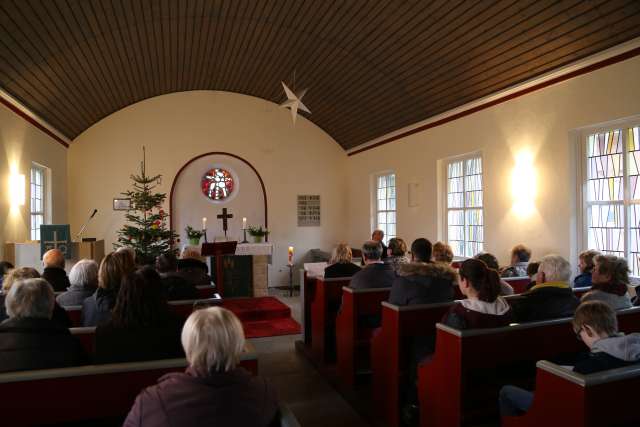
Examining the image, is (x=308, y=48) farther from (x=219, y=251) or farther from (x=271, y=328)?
(x=271, y=328)

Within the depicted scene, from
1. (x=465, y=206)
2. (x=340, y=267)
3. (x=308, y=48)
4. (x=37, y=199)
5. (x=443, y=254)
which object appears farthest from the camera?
(x=37, y=199)

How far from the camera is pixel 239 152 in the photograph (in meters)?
10.2

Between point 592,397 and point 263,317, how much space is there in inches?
216

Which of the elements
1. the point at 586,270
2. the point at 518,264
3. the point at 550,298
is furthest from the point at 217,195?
the point at 550,298

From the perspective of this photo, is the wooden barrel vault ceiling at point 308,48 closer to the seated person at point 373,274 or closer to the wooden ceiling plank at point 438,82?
the wooden ceiling plank at point 438,82

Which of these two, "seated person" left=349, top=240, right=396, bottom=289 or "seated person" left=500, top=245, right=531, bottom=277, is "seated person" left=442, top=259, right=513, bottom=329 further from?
"seated person" left=500, top=245, right=531, bottom=277

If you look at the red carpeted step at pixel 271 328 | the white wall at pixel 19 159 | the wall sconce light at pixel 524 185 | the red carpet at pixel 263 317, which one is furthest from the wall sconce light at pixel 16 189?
the wall sconce light at pixel 524 185

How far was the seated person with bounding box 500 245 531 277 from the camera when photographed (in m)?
4.95

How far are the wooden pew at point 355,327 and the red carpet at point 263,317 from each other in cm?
199

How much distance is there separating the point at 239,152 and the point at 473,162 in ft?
16.6

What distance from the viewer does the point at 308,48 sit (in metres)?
7.32

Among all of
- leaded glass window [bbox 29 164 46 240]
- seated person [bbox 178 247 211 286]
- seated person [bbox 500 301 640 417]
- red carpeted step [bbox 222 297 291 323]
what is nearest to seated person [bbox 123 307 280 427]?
seated person [bbox 500 301 640 417]

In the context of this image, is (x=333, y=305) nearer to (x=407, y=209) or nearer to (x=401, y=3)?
(x=401, y=3)

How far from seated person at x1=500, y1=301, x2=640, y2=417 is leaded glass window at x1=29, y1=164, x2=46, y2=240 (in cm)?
719
